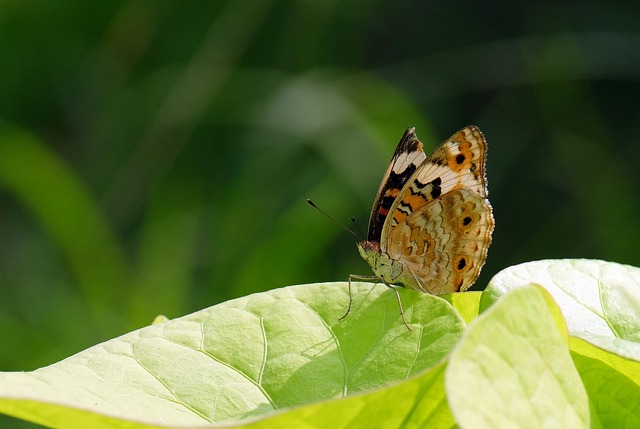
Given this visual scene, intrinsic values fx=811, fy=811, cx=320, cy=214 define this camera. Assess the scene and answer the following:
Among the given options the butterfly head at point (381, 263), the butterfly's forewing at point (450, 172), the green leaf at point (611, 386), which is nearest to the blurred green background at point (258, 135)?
the butterfly head at point (381, 263)

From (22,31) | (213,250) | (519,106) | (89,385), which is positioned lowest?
(213,250)

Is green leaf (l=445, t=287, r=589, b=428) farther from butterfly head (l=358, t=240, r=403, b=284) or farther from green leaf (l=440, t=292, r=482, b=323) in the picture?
butterfly head (l=358, t=240, r=403, b=284)

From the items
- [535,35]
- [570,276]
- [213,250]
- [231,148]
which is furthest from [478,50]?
[570,276]

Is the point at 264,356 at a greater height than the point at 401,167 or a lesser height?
lesser

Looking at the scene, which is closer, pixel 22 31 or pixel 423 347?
pixel 423 347

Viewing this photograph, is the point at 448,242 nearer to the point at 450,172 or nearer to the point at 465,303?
the point at 450,172

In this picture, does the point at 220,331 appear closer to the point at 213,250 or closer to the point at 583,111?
the point at 213,250

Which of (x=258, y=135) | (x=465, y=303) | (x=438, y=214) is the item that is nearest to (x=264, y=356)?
(x=465, y=303)
